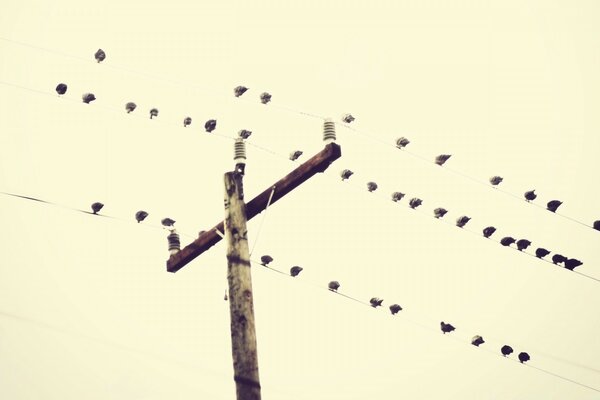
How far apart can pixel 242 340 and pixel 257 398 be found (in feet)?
1.99

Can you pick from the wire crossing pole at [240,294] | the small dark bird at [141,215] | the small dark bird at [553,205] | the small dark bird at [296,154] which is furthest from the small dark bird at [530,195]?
the wire crossing pole at [240,294]

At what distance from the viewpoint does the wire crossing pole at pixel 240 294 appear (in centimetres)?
738

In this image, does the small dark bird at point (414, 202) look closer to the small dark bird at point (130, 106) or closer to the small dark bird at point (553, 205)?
the small dark bird at point (553, 205)

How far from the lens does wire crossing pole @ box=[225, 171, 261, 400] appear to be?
290 inches

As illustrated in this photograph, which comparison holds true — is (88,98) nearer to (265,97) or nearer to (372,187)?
(265,97)

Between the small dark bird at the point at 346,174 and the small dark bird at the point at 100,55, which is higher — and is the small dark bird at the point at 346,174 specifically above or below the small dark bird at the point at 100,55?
below

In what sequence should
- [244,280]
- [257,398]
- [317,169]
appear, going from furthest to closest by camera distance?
[317,169] < [244,280] < [257,398]

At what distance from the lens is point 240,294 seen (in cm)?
787

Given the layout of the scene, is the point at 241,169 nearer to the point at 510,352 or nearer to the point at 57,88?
the point at 57,88

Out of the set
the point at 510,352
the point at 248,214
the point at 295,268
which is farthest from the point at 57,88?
the point at 510,352

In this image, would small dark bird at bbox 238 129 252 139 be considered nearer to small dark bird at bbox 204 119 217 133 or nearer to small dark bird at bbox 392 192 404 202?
small dark bird at bbox 204 119 217 133

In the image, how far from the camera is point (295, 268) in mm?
16984

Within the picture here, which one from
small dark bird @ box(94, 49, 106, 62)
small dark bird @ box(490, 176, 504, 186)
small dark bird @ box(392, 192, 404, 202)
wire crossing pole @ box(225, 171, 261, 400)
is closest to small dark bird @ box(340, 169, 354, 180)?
small dark bird @ box(392, 192, 404, 202)

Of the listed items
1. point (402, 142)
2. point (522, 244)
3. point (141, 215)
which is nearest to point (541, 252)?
point (522, 244)
